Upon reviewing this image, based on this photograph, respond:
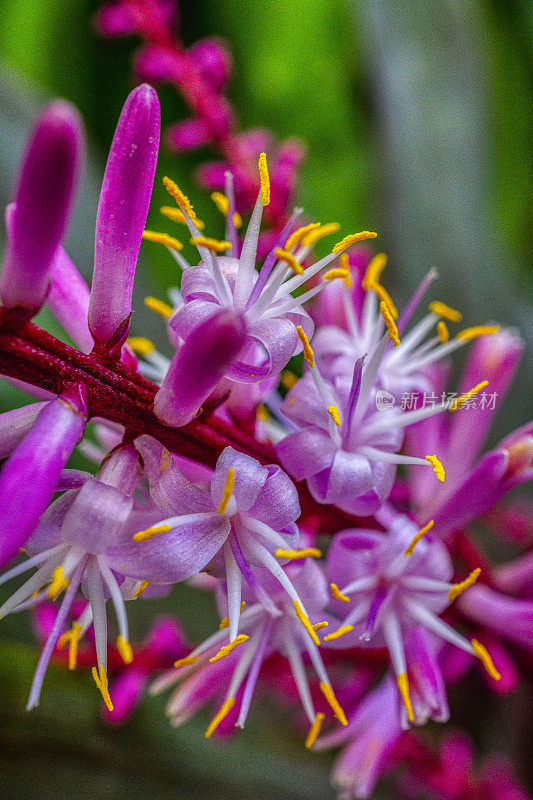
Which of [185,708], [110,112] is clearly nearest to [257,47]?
[110,112]

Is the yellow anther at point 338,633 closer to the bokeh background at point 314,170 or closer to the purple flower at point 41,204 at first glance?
the purple flower at point 41,204

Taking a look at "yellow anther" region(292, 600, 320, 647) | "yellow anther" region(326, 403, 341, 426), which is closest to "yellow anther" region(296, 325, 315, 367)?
"yellow anther" region(326, 403, 341, 426)

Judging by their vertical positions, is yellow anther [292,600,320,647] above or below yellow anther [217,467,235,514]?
below

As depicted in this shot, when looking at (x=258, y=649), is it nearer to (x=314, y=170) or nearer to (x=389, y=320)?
(x=389, y=320)

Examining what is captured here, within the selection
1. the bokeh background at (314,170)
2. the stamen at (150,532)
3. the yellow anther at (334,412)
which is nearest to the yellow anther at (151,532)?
the stamen at (150,532)

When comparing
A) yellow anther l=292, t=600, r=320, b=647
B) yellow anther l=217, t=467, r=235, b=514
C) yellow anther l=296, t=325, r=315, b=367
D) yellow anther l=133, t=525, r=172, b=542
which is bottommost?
yellow anther l=292, t=600, r=320, b=647

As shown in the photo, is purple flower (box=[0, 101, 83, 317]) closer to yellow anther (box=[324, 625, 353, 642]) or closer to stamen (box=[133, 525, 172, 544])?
stamen (box=[133, 525, 172, 544])

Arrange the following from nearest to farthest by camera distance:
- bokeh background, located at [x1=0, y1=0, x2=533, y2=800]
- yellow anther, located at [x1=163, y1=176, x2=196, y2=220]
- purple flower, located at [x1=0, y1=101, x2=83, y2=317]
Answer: purple flower, located at [x1=0, y1=101, x2=83, y2=317] → yellow anther, located at [x1=163, y1=176, x2=196, y2=220] → bokeh background, located at [x1=0, y1=0, x2=533, y2=800]
